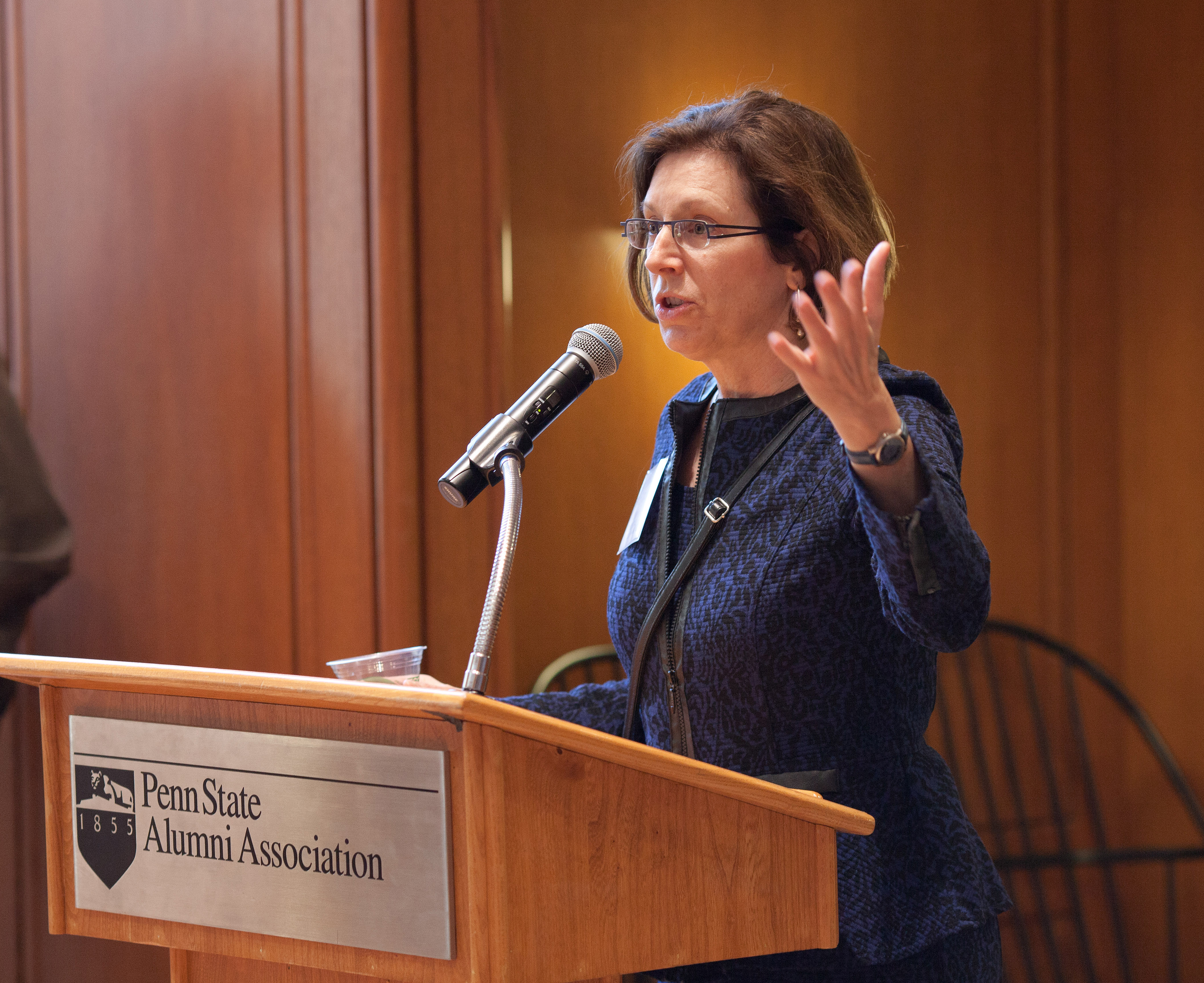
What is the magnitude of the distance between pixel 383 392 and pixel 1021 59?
194 cm

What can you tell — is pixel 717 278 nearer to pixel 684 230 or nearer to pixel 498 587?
pixel 684 230

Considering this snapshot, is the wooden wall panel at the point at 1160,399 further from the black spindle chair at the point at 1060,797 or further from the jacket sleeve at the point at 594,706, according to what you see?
the jacket sleeve at the point at 594,706

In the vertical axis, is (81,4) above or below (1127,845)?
above

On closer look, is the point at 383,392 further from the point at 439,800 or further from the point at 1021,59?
the point at 1021,59

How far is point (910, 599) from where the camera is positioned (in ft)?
3.41

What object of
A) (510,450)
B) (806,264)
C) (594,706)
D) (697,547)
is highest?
(806,264)

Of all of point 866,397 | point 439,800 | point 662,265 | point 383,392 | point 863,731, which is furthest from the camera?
point 383,392

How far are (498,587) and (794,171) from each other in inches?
26.4

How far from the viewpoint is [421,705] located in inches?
31.2

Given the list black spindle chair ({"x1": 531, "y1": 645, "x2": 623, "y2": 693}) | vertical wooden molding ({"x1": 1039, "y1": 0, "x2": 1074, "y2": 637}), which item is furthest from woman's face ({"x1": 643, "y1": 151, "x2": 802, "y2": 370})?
vertical wooden molding ({"x1": 1039, "y1": 0, "x2": 1074, "y2": 637})

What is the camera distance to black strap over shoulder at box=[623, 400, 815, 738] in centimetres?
131

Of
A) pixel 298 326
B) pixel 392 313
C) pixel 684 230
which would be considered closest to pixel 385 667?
pixel 684 230

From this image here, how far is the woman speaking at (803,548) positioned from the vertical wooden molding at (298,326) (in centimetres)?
99

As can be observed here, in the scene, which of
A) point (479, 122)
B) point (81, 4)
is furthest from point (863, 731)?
point (81, 4)
